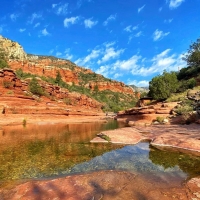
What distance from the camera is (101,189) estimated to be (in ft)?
22.8

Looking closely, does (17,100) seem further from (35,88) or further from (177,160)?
(177,160)

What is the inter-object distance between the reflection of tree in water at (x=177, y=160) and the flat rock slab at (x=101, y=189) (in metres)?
1.60

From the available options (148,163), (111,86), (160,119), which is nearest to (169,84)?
(160,119)

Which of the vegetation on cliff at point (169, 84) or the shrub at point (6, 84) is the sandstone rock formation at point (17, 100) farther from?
the vegetation on cliff at point (169, 84)

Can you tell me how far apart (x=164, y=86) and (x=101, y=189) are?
42568 mm

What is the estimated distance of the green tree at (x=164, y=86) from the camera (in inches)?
1802

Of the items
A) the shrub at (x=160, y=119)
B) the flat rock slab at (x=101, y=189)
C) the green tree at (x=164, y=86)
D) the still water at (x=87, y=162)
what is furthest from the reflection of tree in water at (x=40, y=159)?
the green tree at (x=164, y=86)

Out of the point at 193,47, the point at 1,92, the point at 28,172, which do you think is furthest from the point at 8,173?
the point at 193,47

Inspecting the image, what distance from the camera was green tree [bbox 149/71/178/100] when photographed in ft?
150

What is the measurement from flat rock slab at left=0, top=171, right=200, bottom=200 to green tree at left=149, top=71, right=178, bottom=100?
4003 centimetres

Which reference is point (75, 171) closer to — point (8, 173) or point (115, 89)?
point (8, 173)

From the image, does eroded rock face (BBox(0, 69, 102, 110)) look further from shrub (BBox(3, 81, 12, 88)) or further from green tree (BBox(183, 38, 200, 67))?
green tree (BBox(183, 38, 200, 67))

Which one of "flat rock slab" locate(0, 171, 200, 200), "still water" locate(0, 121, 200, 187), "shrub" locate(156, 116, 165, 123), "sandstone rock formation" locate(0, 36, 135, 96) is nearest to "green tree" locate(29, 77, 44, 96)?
"shrub" locate(156, 116, 165, 123)

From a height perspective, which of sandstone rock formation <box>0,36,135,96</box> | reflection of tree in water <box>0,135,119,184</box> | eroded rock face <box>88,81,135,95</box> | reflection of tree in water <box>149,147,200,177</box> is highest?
sandstone rock formation <box>0,36,135,96</box>
